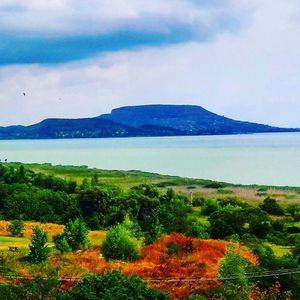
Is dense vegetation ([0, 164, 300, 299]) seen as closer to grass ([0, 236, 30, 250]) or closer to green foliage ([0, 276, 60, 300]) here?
green foliage ([0, 276, 60, 300])

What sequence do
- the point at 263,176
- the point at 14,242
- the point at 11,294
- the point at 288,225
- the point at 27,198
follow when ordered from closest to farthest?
the point at 11,294 → the point at 14,242 → the point at 288,225 → the point at 27,198 → the point at 263,176

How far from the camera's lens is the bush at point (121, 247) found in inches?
1379

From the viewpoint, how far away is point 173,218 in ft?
160

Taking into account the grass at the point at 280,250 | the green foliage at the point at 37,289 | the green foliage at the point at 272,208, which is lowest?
the grass at the point at 280,250

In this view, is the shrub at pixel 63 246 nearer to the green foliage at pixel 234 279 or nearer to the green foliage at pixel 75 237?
the green foliage at pixel 75 237

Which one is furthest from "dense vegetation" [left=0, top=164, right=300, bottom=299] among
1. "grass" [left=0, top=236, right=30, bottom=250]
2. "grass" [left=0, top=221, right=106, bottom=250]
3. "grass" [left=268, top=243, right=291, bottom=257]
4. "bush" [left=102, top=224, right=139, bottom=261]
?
"grass" [left=0, top=236, right=30, bottom=250]

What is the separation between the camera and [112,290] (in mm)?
23875

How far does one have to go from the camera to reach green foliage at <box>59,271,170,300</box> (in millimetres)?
23453

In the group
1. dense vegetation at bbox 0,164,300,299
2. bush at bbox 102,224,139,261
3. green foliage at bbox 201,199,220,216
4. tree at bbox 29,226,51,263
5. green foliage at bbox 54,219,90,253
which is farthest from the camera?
green foliage at bbox 201,199,220,216

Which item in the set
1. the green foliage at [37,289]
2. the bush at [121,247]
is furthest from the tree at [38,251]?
the green foliage at [37,289]

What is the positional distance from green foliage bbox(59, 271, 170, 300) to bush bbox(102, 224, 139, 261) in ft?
32.5

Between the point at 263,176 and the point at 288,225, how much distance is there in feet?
207

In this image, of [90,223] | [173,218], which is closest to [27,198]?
[90,223]

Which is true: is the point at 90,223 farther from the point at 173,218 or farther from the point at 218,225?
the point at 218,225
